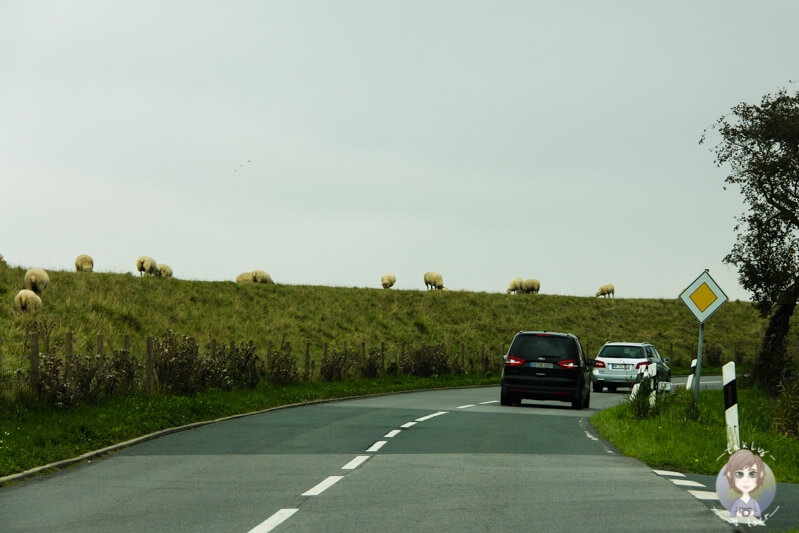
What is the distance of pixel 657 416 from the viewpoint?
1889 cm

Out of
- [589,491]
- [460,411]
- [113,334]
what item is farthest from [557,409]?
[113,334]

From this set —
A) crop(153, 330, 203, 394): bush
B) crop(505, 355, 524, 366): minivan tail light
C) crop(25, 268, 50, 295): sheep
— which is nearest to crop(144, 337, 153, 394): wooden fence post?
crop(153, 330, 203, 394): bush

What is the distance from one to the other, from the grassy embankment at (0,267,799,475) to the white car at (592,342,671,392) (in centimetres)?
469

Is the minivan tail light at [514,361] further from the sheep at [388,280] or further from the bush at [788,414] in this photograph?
the sheep at [388,280]

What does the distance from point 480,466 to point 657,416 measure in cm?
759

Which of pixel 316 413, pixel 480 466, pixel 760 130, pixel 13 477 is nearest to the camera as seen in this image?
pixel 13 477

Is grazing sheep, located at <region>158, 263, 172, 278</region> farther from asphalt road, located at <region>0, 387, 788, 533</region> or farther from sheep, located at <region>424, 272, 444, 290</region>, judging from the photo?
asphalt road, located at <region>0, 387, 788, 533</region>

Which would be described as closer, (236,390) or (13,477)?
(13,477)

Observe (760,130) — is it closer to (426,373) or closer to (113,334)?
(426,373)

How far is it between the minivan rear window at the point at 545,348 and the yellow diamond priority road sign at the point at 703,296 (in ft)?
22.0

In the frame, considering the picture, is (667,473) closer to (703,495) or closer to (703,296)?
(703,495)

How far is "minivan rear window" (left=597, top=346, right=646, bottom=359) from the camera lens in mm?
34844

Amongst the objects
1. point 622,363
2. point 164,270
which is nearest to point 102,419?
point 622,363

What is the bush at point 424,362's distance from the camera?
41750 mm
